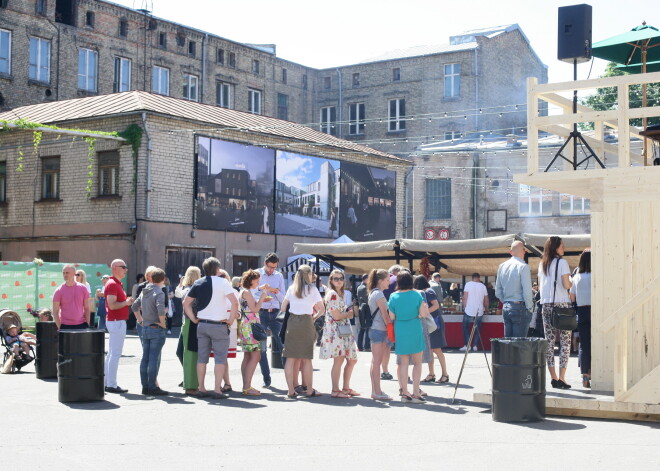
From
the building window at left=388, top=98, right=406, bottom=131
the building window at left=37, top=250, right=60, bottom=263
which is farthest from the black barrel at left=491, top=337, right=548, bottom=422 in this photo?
the building window at left=388, top=98, right=406, bottom=131

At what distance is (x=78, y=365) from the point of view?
11.4 meters

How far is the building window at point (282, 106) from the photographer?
58656mm

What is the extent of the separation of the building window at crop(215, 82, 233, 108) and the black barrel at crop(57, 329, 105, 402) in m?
43.5

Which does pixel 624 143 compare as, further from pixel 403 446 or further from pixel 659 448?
pixel 403 446

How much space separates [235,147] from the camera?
3384cm

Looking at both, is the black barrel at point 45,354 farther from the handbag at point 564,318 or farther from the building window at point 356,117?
the building window at point 356,117

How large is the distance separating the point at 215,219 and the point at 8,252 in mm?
7999

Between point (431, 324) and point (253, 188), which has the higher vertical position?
point (253, 188)

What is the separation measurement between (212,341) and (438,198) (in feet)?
120

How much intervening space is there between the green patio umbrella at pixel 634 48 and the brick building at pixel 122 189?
19.6 m

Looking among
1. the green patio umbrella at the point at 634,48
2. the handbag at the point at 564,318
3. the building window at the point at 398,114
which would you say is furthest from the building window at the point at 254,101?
the handbag at the point at 564,318

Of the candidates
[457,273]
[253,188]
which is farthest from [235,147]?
[457,273]

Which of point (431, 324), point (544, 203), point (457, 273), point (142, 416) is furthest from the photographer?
point (544, 203)

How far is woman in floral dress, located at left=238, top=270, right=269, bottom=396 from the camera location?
41.1ft
